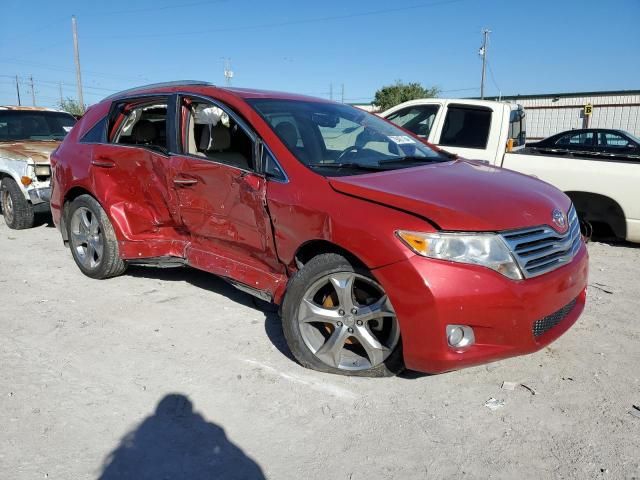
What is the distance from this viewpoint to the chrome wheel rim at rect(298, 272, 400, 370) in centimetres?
286

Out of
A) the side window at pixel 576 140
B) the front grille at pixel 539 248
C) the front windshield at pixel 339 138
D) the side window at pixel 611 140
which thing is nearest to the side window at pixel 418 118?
the front windshield at pixel 339 138

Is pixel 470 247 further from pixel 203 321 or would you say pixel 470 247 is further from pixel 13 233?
pixel 13 233

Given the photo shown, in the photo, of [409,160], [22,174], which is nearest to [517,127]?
[409,160]

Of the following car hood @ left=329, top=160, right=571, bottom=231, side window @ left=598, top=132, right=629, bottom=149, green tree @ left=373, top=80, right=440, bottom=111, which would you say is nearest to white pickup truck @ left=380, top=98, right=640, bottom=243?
car hood @ left=329, top=160, right=571, bottom=231

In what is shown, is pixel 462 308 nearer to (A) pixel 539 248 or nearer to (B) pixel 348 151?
(A) pixel 539 248

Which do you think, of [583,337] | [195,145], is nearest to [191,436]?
[195,145]

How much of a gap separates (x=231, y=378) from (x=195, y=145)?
1.85m

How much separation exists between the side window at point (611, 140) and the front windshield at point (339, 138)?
11.4 meters

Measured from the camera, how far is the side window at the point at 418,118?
23.4ft

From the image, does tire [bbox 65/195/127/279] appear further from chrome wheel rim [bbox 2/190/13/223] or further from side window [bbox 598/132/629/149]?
side window [bbox 598/132/629/149]

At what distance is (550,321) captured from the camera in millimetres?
2855

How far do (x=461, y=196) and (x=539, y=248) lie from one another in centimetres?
50

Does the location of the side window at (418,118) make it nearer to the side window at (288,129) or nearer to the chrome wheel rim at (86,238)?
the side window at (288,129)

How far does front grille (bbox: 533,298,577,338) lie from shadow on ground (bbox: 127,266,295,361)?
57.7 inches
